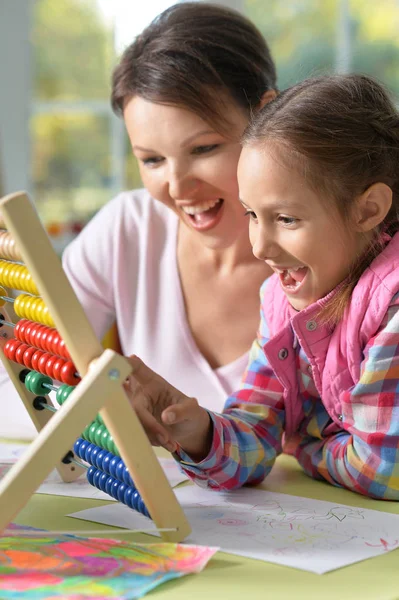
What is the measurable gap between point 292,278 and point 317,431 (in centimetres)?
25

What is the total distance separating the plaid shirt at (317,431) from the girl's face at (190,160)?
13.2 inches

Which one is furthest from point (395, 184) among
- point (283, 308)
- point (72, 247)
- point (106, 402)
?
point (72, 247)

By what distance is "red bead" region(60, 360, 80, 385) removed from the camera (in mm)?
1002

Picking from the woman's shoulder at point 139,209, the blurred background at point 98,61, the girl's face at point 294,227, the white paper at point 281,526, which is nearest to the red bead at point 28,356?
the white paper at point 281,526

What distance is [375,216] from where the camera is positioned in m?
1.11

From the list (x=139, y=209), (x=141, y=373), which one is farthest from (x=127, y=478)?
(x=139, y=209)

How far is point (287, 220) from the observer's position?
3.56ft

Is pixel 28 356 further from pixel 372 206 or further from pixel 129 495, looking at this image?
pixel 372 206

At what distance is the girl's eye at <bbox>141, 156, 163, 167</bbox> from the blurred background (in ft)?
9.41

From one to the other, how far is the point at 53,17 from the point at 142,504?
157 inches

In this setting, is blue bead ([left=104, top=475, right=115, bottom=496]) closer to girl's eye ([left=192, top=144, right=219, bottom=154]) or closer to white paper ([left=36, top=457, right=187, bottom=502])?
white paper ([left=36, top=457, right=187, bottom=502])

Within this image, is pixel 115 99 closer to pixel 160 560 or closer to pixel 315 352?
pixel 315 352

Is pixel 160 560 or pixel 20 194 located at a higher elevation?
pixel 20 194

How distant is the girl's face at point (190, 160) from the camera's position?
1.43 meters
